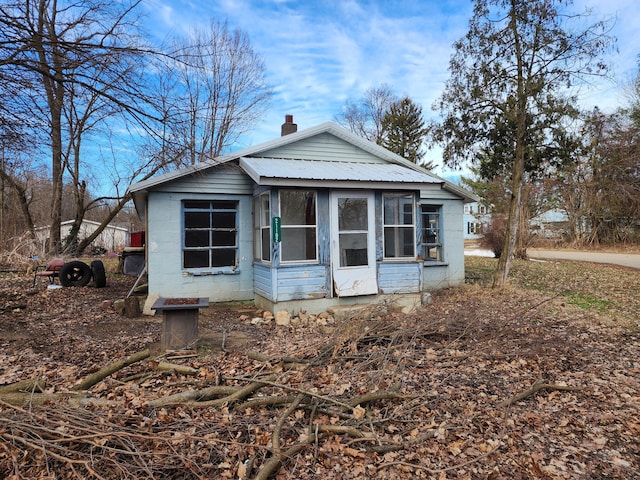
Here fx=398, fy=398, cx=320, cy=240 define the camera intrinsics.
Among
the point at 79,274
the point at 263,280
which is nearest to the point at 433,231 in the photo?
the point at 263,280

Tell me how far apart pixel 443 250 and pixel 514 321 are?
5.29 meters

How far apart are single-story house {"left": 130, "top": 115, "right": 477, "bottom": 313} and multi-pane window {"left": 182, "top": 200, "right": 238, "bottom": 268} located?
0.07 feet

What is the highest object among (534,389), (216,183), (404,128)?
(404,128)

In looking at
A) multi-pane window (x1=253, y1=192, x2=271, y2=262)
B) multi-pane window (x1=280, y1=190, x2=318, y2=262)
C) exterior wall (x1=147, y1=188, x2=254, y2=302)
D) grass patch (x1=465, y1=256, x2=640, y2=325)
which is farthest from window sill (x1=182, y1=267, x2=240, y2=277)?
grass patch (x1=465, y1=256, x2=640, y2=325)

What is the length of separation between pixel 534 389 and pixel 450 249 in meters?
Answer: 7.70

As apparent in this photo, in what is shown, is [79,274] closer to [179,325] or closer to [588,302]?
[179,325]

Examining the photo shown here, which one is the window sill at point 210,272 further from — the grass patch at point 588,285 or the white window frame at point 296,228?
the grass patch at point 588,285

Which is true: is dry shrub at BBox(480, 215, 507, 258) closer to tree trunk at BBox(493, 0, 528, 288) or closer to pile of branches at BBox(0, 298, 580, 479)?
tree trunk at BBox(493, 0, 528, 288)

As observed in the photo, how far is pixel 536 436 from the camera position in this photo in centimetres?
346

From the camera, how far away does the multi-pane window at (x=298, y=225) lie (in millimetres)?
8180

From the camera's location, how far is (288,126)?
11.1m

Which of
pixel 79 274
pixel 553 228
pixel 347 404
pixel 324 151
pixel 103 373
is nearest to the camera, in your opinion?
pixel 347 404

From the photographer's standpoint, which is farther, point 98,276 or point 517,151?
point 98,276

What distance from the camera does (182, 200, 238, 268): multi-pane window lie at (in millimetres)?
8961
